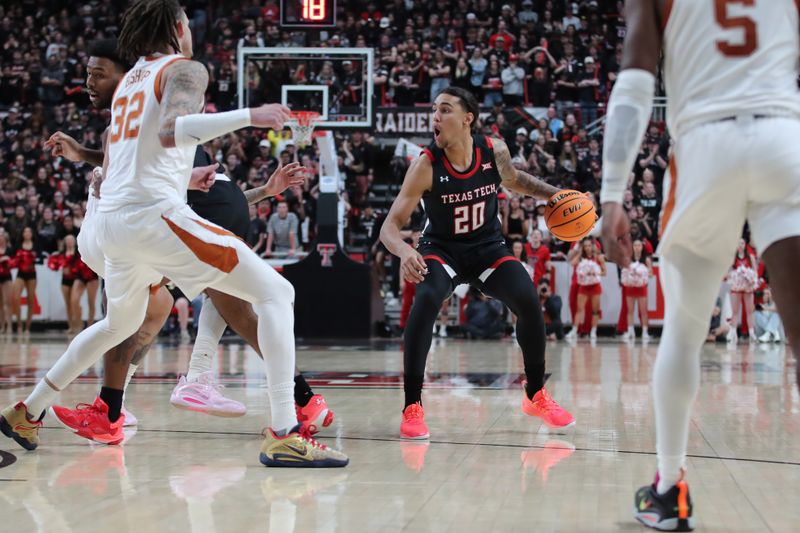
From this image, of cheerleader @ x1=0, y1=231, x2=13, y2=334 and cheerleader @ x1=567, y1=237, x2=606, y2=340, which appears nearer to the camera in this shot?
cheerleader @ x1=567, y1=237, x2=606, y2=340

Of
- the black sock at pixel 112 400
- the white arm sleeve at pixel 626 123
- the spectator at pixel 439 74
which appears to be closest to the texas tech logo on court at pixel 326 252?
the spectator at pixel 439 74

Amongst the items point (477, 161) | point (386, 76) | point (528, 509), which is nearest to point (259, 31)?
point (386, 76)

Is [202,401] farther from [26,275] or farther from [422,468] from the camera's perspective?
[26,275]

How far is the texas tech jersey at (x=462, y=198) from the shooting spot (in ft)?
17.3

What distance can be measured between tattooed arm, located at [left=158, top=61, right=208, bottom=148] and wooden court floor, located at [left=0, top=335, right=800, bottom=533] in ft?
4.41

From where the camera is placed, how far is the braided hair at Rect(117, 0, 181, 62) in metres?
4.07

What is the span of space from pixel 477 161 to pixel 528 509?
8.51 feet

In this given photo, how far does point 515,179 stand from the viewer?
217 inches

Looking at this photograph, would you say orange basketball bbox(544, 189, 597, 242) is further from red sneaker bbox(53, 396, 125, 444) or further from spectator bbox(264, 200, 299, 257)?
spectator bbox(264, 200, 299, 257)

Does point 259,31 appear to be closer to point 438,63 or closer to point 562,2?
point 438,63

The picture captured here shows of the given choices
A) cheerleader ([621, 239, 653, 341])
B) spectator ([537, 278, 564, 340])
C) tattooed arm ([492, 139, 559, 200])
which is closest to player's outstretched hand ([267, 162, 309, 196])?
tattooed arm ([492, 139, 559, 200])

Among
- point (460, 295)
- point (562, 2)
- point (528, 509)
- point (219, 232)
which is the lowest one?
point (460, 295)

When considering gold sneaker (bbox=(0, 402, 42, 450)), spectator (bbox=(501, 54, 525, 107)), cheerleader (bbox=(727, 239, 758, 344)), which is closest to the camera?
gold sneaker (bbox=(0, 402, 42, 450))

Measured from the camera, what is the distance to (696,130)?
2779mm
